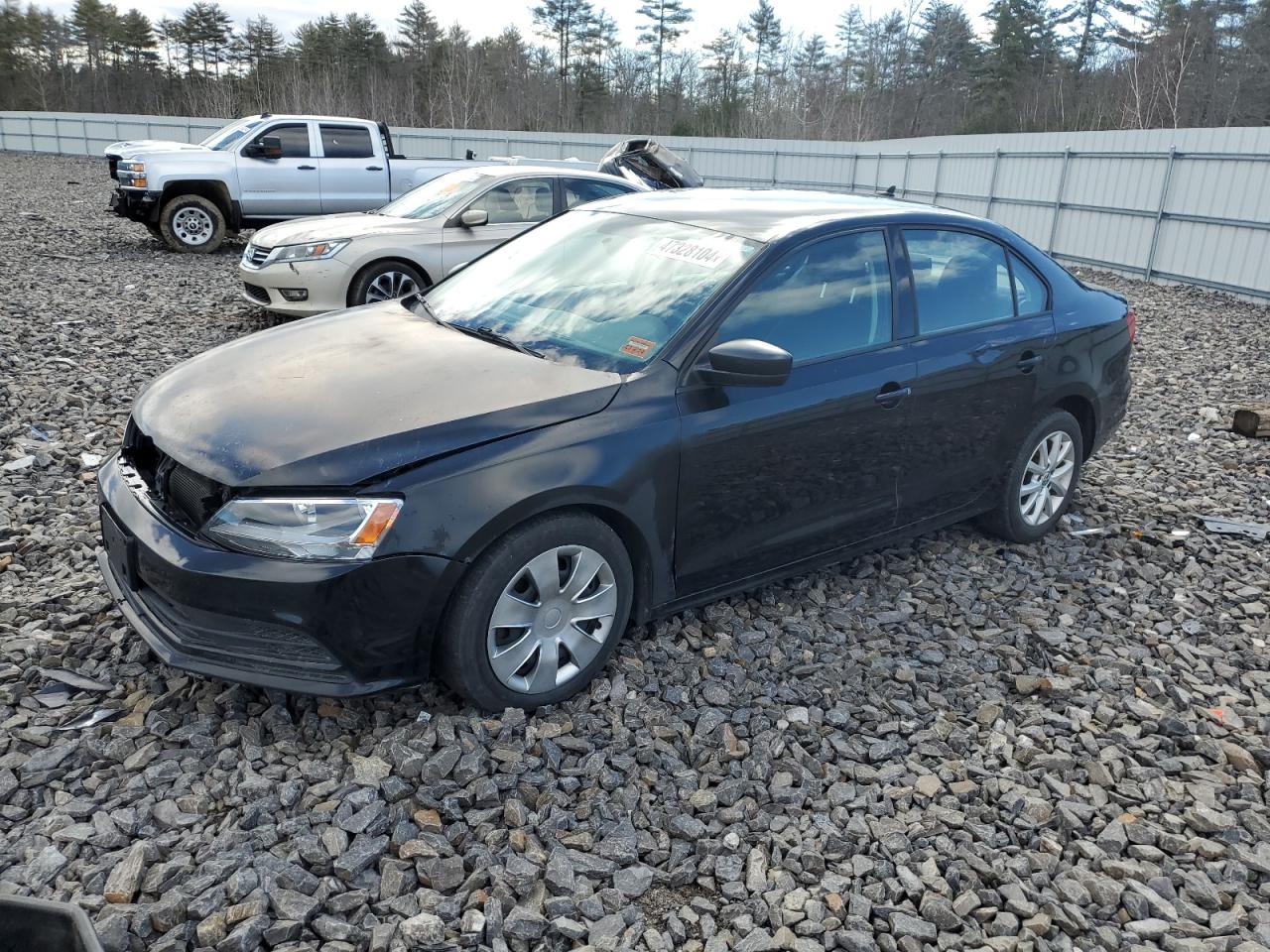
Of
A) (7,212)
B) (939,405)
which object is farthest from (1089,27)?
(939,405)

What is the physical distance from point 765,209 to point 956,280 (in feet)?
3.11

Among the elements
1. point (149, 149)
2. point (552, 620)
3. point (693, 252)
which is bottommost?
point (552, 620)

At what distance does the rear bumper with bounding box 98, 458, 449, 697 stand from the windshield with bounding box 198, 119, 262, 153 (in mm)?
12484

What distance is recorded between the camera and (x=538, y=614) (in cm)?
321

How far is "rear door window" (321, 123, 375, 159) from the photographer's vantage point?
13.9 metres

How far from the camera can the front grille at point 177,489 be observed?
2963mm

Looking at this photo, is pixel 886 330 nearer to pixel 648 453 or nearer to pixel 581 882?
pixel 648 453

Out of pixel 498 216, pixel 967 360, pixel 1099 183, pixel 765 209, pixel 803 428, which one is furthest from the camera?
pixel 1099 183

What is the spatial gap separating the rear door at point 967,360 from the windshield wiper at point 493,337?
163cm

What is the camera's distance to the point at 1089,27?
47.3 meters

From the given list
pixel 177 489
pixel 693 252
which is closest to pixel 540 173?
pixel 693 252

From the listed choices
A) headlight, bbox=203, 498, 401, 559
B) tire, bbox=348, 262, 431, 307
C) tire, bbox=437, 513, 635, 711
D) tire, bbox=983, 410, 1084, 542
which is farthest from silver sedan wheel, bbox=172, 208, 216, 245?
tire, bbox=437, 513, 635, 711

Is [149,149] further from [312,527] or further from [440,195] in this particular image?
[312,527]

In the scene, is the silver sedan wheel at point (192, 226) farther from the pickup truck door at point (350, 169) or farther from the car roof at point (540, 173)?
the car roof at point (540, 173)
